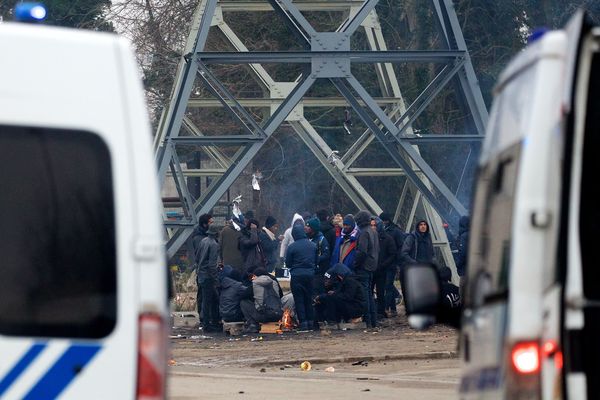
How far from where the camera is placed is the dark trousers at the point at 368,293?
2167cm

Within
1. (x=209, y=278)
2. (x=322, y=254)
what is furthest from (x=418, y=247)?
(x=209, y=278)

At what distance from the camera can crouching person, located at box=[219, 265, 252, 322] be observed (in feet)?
69.9

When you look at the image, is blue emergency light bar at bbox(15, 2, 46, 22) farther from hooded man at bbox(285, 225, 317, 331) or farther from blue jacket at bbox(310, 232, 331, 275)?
blue jacket at bbox(310, 232, 331, 275)

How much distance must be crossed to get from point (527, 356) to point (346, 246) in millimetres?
17536

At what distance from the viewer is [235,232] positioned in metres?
22.8

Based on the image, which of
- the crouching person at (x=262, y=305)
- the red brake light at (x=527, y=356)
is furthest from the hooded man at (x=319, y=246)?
the red brake light at (x=527, y=356)

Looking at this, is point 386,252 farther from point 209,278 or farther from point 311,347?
point 311,347

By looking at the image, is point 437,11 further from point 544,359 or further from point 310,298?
point 544,359

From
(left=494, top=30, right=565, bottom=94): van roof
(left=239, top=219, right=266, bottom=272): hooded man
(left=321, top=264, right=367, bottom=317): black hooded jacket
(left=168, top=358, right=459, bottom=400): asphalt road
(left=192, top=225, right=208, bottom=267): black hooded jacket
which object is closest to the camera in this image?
(left=494, top=30, right=565, bottom=94): van roof

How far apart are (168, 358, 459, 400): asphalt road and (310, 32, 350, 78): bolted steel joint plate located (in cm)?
748

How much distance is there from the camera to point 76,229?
501 centimetres

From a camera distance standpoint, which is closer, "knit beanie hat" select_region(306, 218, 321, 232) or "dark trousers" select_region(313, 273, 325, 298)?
"dark trousers" select_region(313, 273, 325, 298)

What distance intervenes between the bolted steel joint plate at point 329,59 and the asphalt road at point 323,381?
7481mm

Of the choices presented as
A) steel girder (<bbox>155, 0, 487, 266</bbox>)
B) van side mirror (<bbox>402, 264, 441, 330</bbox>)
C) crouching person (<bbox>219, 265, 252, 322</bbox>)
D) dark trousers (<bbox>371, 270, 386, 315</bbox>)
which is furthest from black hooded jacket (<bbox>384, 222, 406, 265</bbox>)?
van side mirror (<bbox>402, 264, 441, 330</bbox>)
